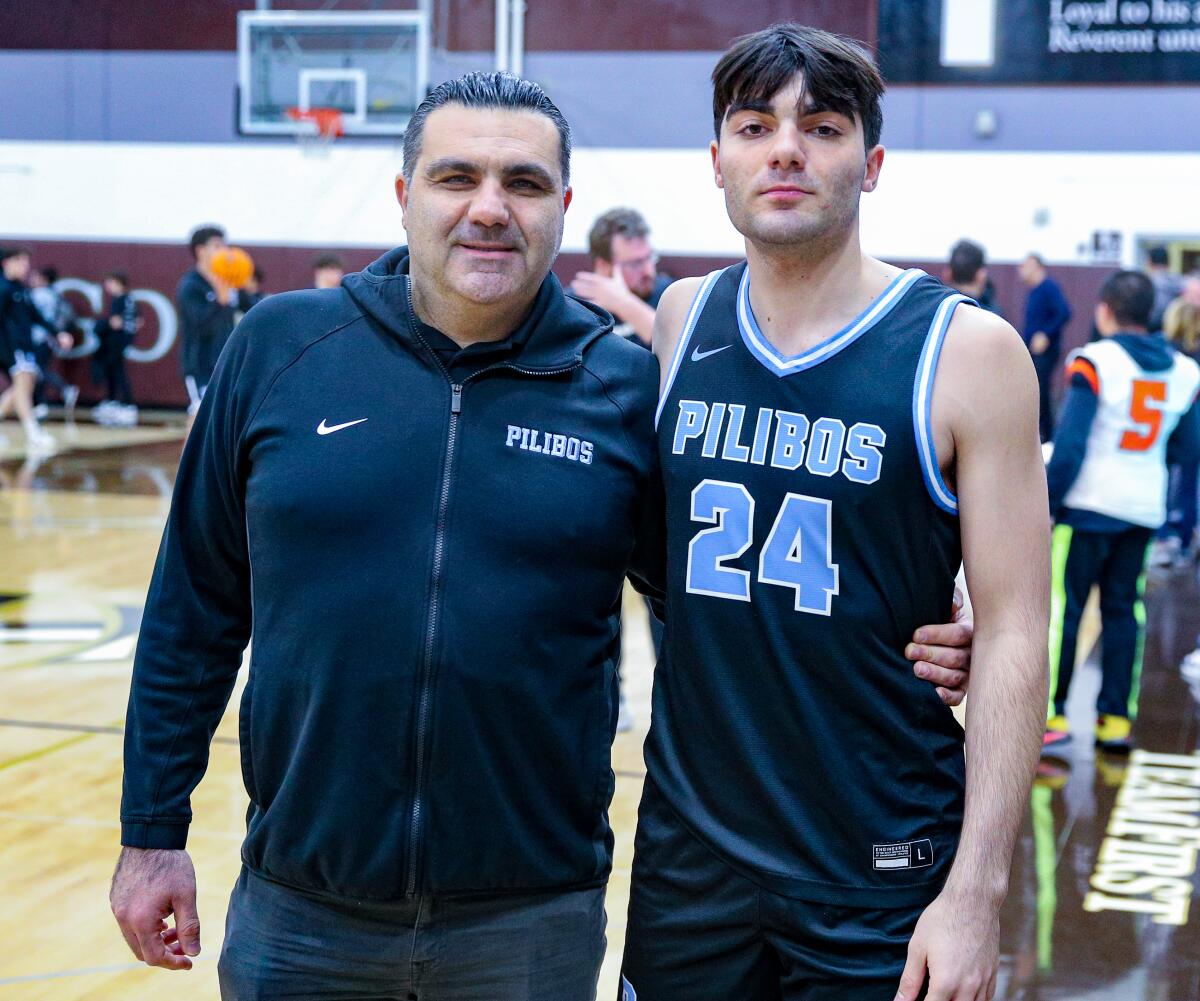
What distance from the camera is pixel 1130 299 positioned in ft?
18.4

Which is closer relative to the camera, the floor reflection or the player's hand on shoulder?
the player's hand on shoulder

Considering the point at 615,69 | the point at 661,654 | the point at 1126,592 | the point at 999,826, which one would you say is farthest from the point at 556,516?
the point at 615,69

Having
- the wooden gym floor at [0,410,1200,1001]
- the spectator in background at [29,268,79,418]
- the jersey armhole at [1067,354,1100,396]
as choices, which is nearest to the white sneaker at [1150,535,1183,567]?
the wooden gym floor at [0,410,1200,1001]

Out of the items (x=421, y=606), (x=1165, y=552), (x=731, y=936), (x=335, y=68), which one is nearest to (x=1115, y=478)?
(x=731, y=936)

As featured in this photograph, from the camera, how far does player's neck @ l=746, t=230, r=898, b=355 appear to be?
2.00 metres

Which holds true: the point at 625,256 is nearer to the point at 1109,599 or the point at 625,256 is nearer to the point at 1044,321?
the point at 1109,599

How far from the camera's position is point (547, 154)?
2.04 metres

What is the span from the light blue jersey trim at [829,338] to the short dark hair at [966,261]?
5.72 metres

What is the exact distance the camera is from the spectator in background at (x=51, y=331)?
52.5ft

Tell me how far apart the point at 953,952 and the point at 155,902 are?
1.11 meters

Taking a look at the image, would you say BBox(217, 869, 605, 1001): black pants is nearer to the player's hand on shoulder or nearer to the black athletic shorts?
the black athletic shorts

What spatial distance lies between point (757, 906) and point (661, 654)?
376 mm

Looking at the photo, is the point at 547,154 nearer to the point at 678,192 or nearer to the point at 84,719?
the point at 84,719

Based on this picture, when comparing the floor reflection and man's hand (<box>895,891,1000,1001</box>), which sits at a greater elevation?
man's hand (<box>895,891,1000,1001</box>)
